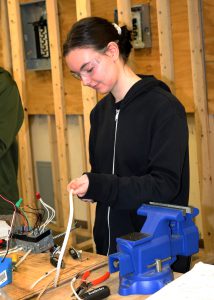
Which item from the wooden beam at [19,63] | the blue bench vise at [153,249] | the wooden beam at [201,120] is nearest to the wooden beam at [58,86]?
the wooden beam at [19,63]

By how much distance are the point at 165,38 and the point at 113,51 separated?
1625 mm

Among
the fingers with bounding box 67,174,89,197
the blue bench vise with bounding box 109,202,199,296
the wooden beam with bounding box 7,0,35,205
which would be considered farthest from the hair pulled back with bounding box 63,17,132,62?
the wooden beam with bounding box 7,0,35,205

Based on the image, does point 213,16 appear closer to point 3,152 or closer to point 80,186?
point 3,152

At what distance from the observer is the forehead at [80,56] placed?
6.17 ft

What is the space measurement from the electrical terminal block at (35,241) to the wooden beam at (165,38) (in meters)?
1.89

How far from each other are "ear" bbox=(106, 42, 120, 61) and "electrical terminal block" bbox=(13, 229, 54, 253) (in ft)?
2.33

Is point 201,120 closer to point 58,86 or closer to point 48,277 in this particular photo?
point 58,86

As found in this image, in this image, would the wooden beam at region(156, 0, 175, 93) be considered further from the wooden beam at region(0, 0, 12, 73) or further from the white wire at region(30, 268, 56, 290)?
the white wire at region(30, 268, 56, 290)

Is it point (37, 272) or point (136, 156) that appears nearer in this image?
point (37, 272)

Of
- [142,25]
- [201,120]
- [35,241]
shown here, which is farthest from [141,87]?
[142,25]

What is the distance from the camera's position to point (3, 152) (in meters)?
2.74

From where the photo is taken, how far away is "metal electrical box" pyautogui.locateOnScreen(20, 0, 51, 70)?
455cm

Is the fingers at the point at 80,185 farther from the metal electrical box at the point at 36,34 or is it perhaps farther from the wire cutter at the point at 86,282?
the metal electrical box at the point at 36,34

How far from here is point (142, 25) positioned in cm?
389
